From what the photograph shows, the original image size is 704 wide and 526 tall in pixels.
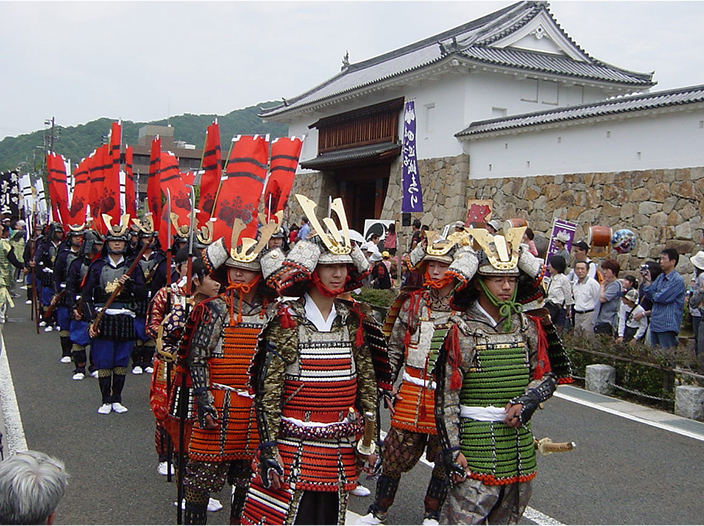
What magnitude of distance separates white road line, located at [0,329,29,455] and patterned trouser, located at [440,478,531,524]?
359cm

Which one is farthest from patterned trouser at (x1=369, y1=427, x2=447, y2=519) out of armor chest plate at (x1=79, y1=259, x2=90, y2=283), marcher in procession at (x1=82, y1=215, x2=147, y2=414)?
armor chest plate at (x1=79, y1=259, x2=90, y2=283)

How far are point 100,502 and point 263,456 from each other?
239cm

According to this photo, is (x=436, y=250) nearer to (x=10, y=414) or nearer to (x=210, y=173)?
(x=210, y=173)

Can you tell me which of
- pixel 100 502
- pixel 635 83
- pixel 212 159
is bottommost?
pixel 100 502

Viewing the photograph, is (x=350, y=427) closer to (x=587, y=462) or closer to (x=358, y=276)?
(x=358, y=276)

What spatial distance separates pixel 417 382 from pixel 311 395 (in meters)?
1.62

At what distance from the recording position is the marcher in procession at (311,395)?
3490mm

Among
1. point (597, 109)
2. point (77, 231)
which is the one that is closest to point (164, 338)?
point (77, 231)

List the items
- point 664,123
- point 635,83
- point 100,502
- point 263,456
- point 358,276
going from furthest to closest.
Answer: point 635,83
point 664,123
point 100,502
point 358,276
point 263,456

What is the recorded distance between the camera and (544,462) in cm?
628

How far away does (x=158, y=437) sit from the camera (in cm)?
550

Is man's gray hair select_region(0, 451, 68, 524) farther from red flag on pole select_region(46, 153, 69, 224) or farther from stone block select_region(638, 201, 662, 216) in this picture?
stone block select_region(638, 201, 662, 216)

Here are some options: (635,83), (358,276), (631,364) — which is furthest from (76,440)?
(635,83)

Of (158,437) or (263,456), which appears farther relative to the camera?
(158,437)
